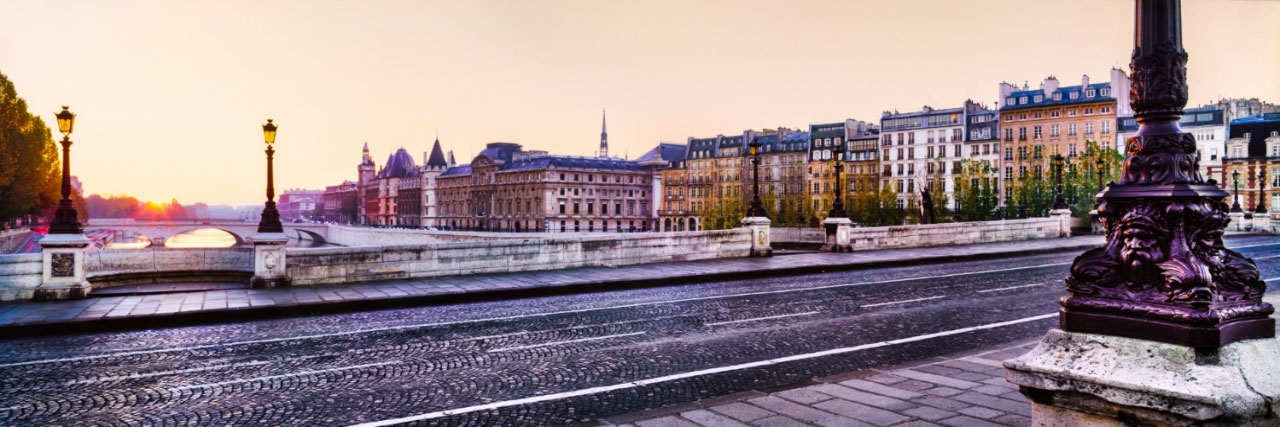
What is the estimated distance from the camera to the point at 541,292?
1560cm

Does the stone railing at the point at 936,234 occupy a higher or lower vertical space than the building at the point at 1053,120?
lower

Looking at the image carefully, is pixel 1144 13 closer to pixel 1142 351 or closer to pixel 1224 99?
pixel 1142 351

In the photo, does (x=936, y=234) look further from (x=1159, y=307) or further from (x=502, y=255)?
(x=1159, y=307)

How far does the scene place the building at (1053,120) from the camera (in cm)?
8812

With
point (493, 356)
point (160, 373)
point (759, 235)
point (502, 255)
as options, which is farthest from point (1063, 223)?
point (160, 373)

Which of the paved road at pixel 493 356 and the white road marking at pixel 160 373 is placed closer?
the paved road at pixel 493 356

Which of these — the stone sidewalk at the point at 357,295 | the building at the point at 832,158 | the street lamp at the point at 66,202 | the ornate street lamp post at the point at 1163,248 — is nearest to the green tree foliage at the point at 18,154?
the street lamp at the point at 66,202

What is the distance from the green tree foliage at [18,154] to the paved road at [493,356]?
144 feet

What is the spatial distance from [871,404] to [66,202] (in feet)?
52.8

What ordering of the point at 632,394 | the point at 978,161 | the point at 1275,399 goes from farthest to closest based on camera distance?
1. the point at 978,161
2. the point at 632,394
3. the point at 1275,399

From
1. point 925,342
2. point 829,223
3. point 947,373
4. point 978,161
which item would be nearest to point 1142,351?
point 947,373

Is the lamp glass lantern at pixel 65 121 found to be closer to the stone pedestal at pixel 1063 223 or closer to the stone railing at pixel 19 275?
the stone railing at pixel 19 275

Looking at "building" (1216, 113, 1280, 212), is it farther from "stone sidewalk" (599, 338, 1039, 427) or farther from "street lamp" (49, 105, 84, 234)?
"street lamp" (49, 105, 84, 234)

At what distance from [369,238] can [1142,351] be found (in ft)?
254
